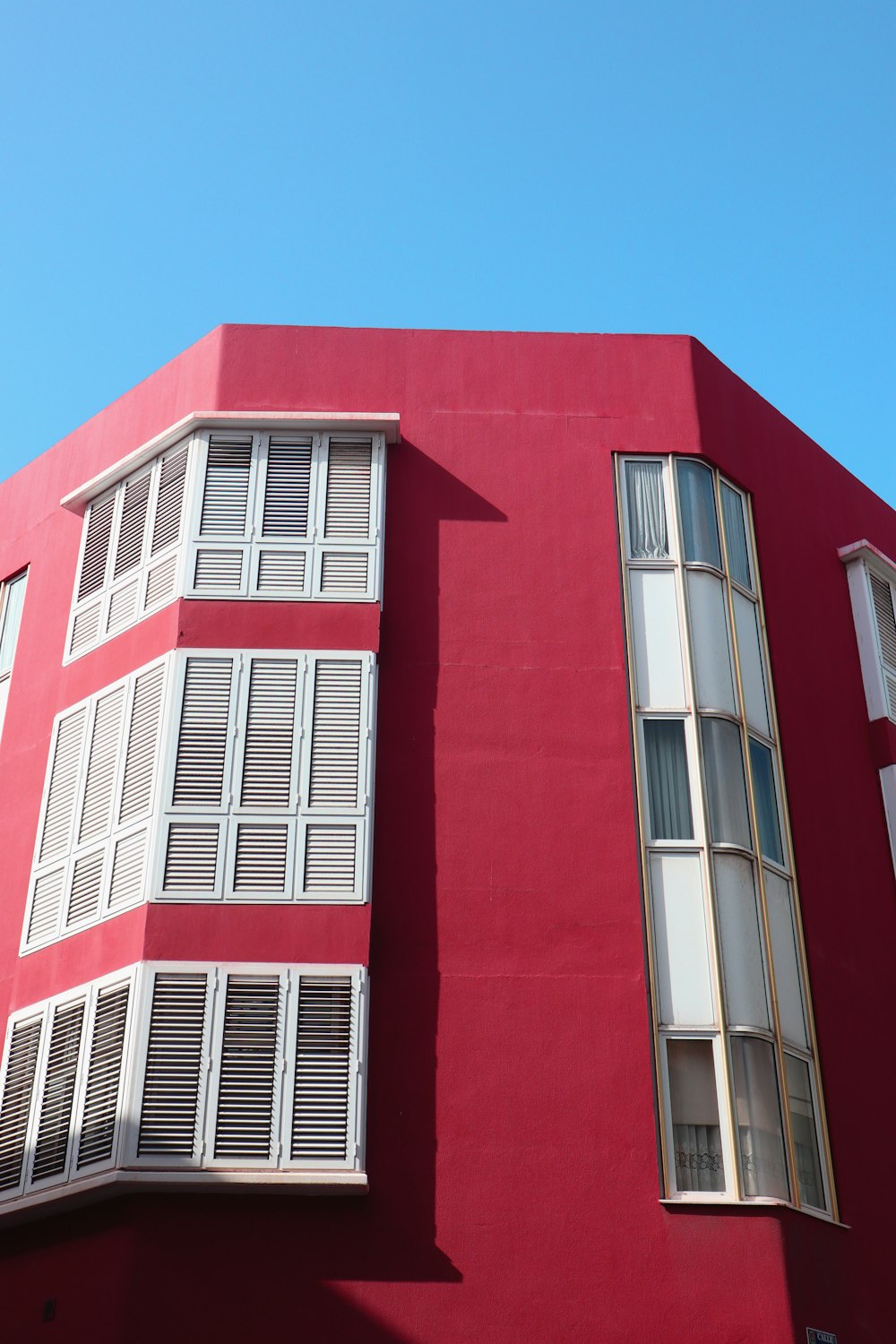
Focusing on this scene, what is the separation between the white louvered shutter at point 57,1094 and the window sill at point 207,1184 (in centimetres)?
47

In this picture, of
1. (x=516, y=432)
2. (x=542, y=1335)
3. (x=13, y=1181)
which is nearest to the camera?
(x=542, y=1335)

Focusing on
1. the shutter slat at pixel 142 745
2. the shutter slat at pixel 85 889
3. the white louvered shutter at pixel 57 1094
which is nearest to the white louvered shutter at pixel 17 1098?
the white louvered shutter at pixel 57 1094

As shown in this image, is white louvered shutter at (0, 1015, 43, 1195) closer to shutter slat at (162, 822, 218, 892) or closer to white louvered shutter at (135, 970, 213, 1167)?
white louvered shutter at (135, 970, 213, 1167)

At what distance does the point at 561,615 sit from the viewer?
16641 mm

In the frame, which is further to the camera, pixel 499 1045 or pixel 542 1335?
pixel 499 1045

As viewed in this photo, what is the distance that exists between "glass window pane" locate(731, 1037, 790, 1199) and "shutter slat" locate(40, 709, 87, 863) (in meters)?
7.16

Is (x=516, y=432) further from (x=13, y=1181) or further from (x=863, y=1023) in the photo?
(x=13, y=1181)

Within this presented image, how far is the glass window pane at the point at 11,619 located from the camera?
19094 millimetres

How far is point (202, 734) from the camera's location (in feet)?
51.2

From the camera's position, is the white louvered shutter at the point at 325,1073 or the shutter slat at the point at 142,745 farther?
the shutter slat at the point at 142,745

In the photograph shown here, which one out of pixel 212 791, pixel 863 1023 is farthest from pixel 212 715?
pixel 863 1023

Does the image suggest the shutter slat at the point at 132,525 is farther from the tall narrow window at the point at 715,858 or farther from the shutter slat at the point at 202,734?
the tall narrow window at the point at 715,858

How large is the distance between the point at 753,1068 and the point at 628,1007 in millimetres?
1277

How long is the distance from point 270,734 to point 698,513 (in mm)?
5598
